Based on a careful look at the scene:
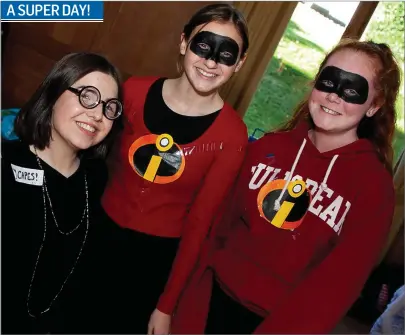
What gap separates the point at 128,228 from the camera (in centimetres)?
123

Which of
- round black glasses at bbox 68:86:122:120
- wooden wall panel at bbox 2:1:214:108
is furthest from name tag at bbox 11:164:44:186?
wooden wall panel at bbox 2:1:214:108

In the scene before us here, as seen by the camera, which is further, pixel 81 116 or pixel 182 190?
pixel 182 190

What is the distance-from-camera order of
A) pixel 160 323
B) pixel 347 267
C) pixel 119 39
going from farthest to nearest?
pixel 119 39 → pixel 160 323 → pixel 347 267

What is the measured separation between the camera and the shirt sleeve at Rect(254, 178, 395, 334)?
994 millimetres

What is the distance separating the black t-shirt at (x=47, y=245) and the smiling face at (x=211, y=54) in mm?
417

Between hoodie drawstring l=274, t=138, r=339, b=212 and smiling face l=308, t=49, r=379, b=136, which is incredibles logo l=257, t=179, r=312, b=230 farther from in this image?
smiling face l=308, t=49, r=379, b=136

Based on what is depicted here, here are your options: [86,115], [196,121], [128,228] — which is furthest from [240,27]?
[128,228]

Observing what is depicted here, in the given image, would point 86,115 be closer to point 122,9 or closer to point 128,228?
point 128,228

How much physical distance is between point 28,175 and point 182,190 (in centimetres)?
42

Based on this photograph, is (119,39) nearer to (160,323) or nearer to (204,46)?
(204,46)

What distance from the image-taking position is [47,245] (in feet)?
3.72

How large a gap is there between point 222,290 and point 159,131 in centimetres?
48

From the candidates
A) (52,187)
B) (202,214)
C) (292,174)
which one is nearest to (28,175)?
(52,187)

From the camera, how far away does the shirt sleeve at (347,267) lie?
3.26ft
